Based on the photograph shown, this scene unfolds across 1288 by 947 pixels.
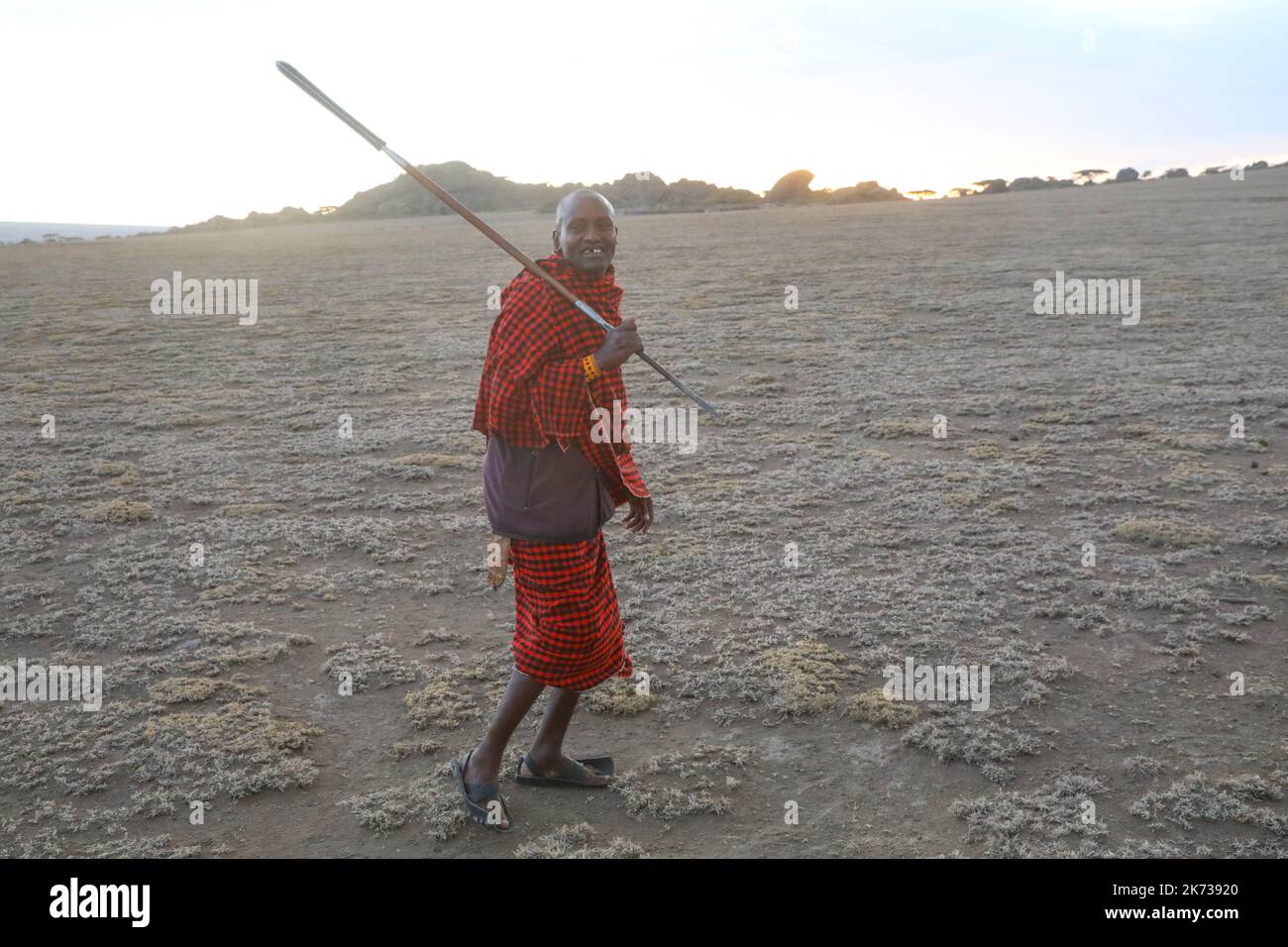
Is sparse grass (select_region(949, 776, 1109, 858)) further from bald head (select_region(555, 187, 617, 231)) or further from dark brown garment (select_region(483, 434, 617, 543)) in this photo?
bald head (select_region(555, 187, 617, 231))

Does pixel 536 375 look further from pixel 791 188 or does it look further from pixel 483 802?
pixel 791 188

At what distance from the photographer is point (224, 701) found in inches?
153

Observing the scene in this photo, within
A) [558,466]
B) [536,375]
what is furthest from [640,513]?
[536,375]

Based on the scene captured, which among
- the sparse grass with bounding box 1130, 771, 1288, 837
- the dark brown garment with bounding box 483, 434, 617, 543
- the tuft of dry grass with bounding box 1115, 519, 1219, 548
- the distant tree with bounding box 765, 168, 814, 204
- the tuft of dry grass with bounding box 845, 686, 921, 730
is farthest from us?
the distant tree with bounding box 765, 168, 814, 204

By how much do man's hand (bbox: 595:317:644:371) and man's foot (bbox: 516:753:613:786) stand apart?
1.32 meters

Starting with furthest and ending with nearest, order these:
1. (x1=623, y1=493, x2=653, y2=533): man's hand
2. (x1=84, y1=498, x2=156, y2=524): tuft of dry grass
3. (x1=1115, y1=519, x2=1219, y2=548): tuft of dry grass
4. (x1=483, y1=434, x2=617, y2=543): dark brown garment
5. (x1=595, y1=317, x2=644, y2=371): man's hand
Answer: (x1=84, y1=498, x2=156, y2=524): tuft of dry grass
(x1=1115, y1=519, x2=1219, y2=548): tuft of dry grass
(x1=623, y1=493, x2=653, y2=533): man's hand
(x1=483, y1=434, x2=617, y2=543): dark brown garment
(x1=595, y1=317, x2=644, y2=371): man's hand

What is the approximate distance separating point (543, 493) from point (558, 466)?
0.09 metres

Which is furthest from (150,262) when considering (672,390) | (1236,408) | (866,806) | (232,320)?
(866,806)

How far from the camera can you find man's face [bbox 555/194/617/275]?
2.80m

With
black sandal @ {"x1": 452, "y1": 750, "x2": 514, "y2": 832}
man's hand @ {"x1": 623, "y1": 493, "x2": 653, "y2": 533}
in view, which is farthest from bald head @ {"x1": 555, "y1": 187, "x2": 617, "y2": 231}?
black sandal @ {"x1": 452, "y1": 750, "x2": 514, "y2": 832}

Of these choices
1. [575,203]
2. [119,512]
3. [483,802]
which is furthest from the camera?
[119,512]

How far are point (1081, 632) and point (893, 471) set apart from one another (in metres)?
2.42

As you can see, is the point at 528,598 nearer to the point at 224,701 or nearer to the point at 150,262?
the point at 224,701

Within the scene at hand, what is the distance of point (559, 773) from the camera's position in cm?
329
